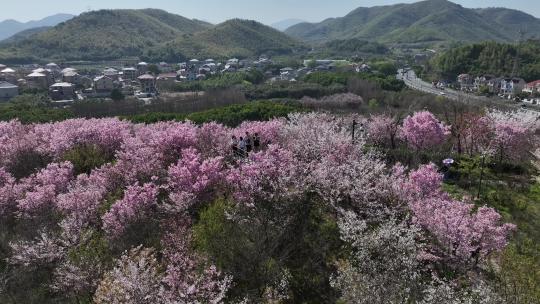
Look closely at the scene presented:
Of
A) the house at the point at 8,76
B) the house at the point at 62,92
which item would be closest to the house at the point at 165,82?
the house at the point at 62,92

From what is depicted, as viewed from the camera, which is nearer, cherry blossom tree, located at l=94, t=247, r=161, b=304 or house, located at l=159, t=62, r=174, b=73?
cherry blossom tree, located at l=94, t=247, r=161, b=304

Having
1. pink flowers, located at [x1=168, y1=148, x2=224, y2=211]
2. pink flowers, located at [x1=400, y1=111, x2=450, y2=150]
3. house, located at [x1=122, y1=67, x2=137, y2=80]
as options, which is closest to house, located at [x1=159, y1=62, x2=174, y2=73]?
house, located at [x1=122, y1=67, x2=137, y2=80]

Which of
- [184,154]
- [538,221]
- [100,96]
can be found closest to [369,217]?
[184,154]

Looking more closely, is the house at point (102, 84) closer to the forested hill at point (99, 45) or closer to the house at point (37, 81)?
the house at point (37, 81)

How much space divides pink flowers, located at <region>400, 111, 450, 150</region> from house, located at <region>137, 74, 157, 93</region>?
8199cm

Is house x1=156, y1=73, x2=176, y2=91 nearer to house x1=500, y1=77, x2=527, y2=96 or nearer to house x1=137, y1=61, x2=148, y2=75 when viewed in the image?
house x1=137, y1=61, x2=148, y2=75

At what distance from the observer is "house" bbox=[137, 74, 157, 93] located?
359 feet

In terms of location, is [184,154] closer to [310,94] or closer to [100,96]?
[310,94]

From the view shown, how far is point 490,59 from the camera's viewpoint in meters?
120

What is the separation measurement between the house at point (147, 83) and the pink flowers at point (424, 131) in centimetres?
8199

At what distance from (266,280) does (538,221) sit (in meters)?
20.4

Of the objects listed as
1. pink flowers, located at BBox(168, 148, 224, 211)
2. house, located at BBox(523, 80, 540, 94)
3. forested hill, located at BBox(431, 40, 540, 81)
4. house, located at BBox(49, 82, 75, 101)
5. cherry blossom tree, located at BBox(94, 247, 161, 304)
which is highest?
forested hill, located at BBox(431, 40, 540, 81)

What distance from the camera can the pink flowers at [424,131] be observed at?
126 feet

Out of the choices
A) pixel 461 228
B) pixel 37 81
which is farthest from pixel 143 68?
pixel 461 228
